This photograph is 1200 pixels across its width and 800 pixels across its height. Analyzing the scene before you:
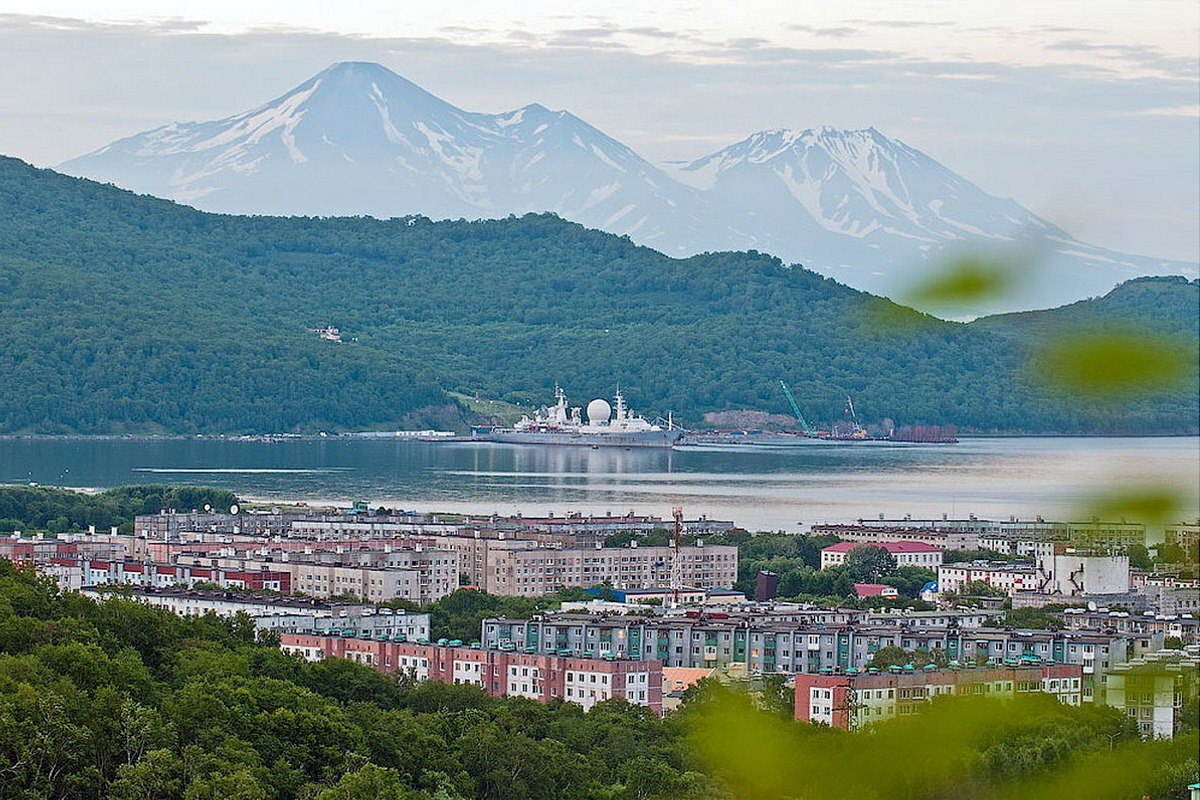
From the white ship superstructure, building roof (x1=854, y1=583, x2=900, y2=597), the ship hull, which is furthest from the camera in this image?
the white ship superstructure

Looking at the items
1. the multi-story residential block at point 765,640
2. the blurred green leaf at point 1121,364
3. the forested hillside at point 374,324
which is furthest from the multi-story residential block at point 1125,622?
the forested hillside at point 374,324

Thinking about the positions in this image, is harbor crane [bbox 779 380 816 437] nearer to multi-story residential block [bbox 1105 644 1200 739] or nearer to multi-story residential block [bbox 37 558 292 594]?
multi-story residential block [bbox 37 558 292 594]

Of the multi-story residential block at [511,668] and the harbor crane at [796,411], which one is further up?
the harbor crane at [796,411]

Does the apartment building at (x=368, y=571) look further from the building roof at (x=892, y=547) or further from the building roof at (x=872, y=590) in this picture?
the building roof at (x=892, y=547)

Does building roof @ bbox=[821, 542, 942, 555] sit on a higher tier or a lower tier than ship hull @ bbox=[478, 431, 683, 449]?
lower

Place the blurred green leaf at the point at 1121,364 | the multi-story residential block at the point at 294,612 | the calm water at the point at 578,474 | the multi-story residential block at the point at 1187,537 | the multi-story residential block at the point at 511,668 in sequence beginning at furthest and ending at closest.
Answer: the calm water at the point at 578,474, the multi-story residential block at the point at 294,612, the multi-story residential block at the point at 511,668, the multi-story residential block at the point at 1187,537, the blurred green leaf at the point at 1121,364

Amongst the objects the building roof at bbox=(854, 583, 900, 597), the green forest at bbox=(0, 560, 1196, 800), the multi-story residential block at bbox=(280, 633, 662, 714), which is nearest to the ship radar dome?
the building roof at bbox=(854, 583, 900, 597)

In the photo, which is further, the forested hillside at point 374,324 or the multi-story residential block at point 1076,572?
the forested hillside at point 374,324
